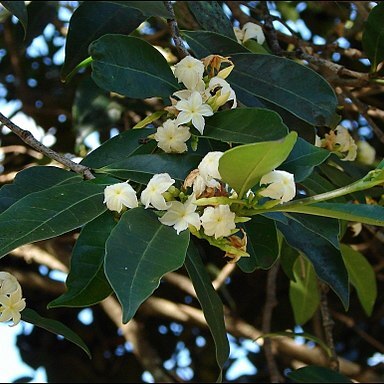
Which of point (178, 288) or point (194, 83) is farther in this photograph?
point (178, 288)

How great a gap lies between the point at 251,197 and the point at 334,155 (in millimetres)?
525

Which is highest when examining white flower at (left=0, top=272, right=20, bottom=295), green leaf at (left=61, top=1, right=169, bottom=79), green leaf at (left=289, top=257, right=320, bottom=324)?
green leaf at (left=61, top=1, right=169, bottom=79)

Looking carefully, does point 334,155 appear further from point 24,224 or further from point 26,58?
point 26,58

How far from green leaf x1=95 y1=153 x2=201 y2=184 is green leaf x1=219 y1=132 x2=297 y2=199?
4.6 inches

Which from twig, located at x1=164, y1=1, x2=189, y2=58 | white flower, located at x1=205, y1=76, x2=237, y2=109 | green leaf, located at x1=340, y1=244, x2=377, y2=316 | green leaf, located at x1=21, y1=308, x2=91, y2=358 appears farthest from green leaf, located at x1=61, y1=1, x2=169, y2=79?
green leaf, located at x1=340, y1=244, x2=377, y2=316

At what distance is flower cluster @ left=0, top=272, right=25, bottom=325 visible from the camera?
99 centimetres

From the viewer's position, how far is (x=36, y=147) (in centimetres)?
105

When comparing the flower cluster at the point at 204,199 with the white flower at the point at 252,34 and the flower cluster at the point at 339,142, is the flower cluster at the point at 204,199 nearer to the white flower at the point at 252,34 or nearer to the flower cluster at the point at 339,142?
the flower cluster at the point at 339,142

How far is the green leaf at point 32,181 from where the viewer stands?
3.30 ft

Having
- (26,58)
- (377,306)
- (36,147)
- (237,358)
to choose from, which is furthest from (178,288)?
(36,147)

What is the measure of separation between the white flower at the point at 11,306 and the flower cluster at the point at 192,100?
0.82 ft

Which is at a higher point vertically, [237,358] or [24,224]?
[24,224]

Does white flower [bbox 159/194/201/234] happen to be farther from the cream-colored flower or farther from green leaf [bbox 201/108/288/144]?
the cream-colored flower

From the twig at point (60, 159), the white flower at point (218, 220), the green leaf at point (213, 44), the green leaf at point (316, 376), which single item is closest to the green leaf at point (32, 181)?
the twig at point (60, 159)
